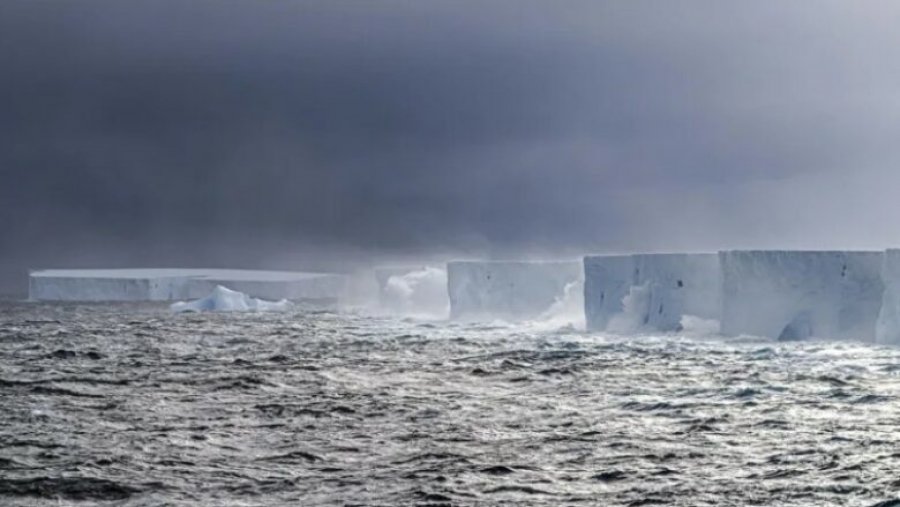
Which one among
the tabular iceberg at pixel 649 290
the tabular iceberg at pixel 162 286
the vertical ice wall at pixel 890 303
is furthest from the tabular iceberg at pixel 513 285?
the tabular iceberg at pixel 162 286

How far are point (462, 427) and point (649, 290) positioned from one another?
16.8m

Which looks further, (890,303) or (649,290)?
(649,290)

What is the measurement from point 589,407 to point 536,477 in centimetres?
503

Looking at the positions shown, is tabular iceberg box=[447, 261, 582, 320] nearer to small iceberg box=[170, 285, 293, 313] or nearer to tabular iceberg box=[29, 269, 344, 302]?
small iceberg box=[170, 285, 293, 313]

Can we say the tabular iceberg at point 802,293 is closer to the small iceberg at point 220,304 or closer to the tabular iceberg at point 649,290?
the tabular iceberg at point 649,290

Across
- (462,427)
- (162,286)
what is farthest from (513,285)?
(162,286)

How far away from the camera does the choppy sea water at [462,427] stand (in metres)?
9.04

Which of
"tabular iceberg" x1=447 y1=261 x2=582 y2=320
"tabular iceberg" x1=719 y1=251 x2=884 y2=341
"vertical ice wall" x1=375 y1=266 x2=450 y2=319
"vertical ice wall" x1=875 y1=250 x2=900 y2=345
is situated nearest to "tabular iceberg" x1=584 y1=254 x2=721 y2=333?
"tabular iceberg" x1=719 y1=251 x2=884 y2=341

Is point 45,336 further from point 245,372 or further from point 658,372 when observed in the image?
point 658,372

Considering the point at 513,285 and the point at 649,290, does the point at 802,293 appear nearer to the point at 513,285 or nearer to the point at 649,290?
the point at 649,290

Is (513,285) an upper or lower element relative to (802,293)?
upper

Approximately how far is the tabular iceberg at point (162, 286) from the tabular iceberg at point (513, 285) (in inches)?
1188

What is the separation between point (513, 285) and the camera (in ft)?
127

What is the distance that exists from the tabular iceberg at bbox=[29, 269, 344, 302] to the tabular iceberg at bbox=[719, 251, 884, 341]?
149 feet
